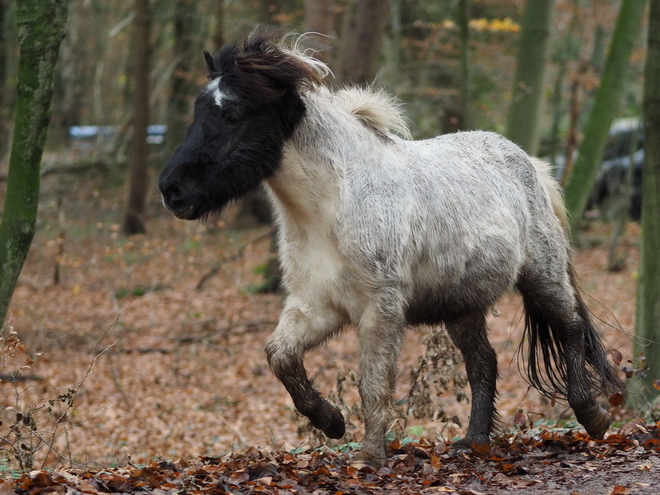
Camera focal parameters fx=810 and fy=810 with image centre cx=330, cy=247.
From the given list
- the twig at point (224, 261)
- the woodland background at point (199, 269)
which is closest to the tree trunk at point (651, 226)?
the woodland background at point (199, 269)

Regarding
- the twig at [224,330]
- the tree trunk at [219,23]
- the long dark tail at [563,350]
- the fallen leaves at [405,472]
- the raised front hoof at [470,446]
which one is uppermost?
the tree trunk at [219,23]

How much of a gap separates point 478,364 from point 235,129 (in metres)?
2.78

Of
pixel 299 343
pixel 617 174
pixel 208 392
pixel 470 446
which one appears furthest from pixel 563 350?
pixel 617 174

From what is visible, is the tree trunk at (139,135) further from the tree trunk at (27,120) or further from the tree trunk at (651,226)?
the tree trunk at (651,226)

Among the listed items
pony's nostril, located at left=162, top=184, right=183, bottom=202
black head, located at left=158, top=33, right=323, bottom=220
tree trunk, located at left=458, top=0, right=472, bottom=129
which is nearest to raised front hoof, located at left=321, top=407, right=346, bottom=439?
black head, located at left=158, top=33, right=323, bottom=220

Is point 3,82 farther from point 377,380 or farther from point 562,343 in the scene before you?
point 377,380

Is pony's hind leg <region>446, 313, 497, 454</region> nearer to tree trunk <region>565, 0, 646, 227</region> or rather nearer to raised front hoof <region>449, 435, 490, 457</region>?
raised front hoof <region>449, 435, 490, 457</region>

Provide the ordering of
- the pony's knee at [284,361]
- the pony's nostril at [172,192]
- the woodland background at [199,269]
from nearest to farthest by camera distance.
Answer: the pony's nostril at [172,192] → the pony's knee at [284,361] → the woodland background at [199,269]

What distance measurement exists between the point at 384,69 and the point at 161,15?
7453 millimetres

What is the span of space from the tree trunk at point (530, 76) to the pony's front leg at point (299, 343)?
25.6 feet

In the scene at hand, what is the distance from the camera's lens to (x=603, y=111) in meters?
12.1

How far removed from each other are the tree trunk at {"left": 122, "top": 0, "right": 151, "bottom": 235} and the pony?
1509 centimetres

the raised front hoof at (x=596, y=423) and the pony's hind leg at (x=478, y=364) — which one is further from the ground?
the pony's hind leg at (x=478, y=364)

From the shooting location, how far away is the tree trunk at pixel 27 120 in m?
5.82
